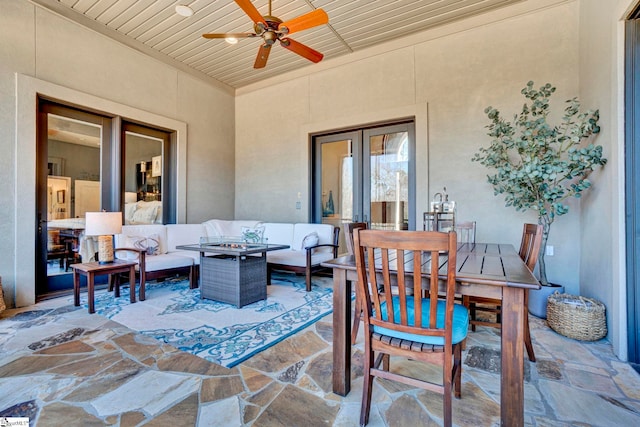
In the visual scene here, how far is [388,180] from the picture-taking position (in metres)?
4.80

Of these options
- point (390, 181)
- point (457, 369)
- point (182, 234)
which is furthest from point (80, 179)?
point (457, 369)

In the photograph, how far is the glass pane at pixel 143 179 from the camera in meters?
4.68

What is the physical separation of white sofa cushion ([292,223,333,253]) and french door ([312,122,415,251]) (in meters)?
0.34

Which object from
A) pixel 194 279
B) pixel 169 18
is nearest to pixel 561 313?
pixel 194 279

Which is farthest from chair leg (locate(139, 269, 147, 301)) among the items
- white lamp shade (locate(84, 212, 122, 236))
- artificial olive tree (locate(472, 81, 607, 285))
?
artificial olive tree (locate(472, 81, 607, 285))

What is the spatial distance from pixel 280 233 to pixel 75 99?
335 centimetres

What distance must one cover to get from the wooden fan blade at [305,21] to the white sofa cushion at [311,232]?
8.93ft

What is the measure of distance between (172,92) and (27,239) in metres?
3.00

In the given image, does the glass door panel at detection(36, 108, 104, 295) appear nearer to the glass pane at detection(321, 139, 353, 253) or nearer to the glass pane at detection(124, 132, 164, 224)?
the glass pane at detection(124, 132, 164, 224)

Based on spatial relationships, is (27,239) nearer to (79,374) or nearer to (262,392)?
(79,374)

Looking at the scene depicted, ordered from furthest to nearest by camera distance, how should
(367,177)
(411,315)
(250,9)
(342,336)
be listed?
(367,177) < (250,9) < (342,336) < (411,315)

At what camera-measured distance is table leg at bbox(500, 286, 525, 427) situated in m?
1.32

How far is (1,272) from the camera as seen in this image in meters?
3.34

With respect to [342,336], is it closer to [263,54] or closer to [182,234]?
[263,54]
